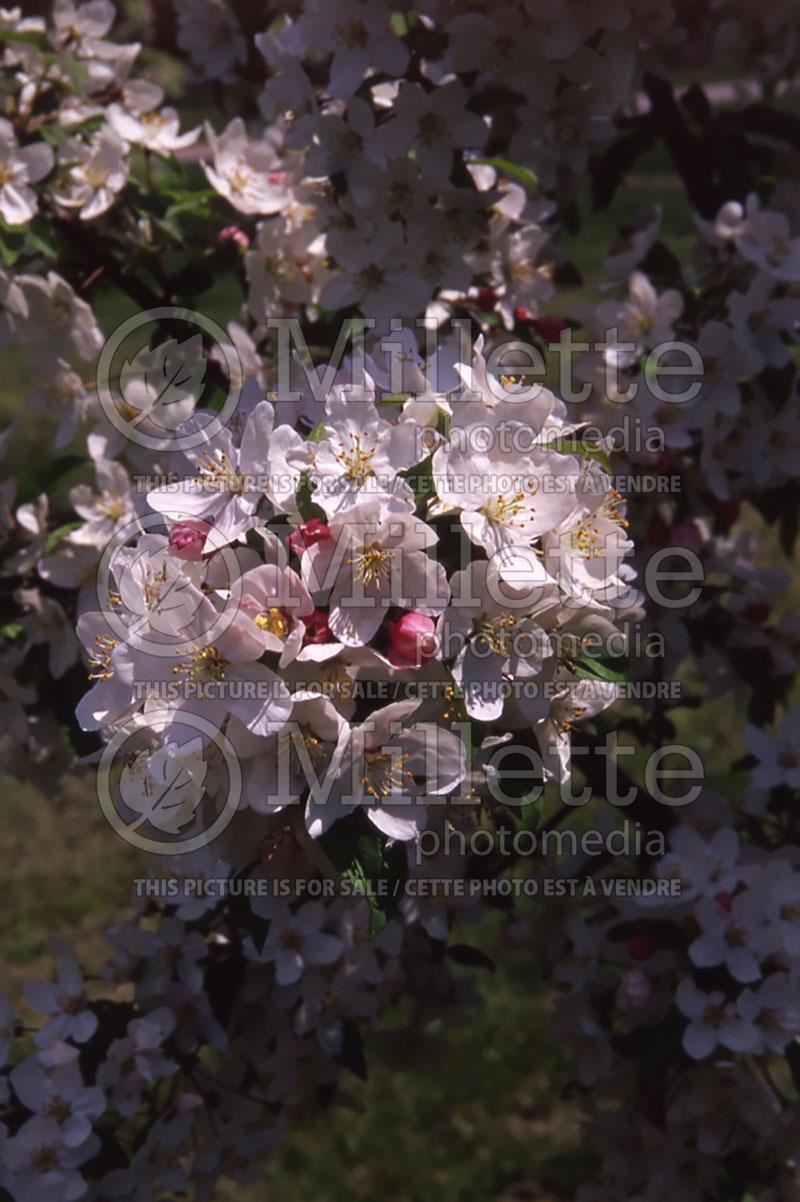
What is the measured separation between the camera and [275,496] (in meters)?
1.34

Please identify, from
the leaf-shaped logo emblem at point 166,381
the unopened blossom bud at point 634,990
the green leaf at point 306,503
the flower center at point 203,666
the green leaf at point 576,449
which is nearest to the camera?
the flower center at point 203,666

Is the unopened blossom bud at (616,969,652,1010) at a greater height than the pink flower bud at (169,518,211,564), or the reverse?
the pink flower bud at (169,518,211,564)

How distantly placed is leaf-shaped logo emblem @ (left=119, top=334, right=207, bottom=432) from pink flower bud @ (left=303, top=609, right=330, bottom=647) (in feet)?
2.86

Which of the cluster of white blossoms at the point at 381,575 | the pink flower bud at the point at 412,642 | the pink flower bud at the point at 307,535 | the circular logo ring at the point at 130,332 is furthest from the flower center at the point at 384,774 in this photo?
the circular logo ring at the point at 130,332

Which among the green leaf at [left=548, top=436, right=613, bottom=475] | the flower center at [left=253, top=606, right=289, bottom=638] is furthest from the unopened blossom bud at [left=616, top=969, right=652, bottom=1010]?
the flower center at [left=253, top=606, right=289, bottom=638]

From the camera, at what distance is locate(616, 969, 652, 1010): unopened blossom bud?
1.99 meters

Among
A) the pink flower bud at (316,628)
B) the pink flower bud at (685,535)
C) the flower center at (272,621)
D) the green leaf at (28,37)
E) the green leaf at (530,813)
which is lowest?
the pink flower bud at (685,535)

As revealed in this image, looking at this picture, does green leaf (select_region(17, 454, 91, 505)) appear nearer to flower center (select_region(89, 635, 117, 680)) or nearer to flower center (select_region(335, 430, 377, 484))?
flower center (select_region(89, 635, 117, 680))

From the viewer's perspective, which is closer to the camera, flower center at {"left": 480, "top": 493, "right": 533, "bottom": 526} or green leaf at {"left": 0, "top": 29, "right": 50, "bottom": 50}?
flower center at {"left": 480, "top": 493, "right": 533, "bottom": 526}

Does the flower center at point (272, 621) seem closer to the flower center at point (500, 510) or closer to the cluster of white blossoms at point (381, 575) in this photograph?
the cluster of white blossoms at point (381, 575)

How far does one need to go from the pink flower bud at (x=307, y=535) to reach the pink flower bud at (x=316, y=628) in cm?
8

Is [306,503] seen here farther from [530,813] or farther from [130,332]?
[130,332]

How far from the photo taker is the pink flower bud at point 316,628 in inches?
51.2

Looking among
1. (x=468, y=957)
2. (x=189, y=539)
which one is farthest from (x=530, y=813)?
(x=468, y=957)
